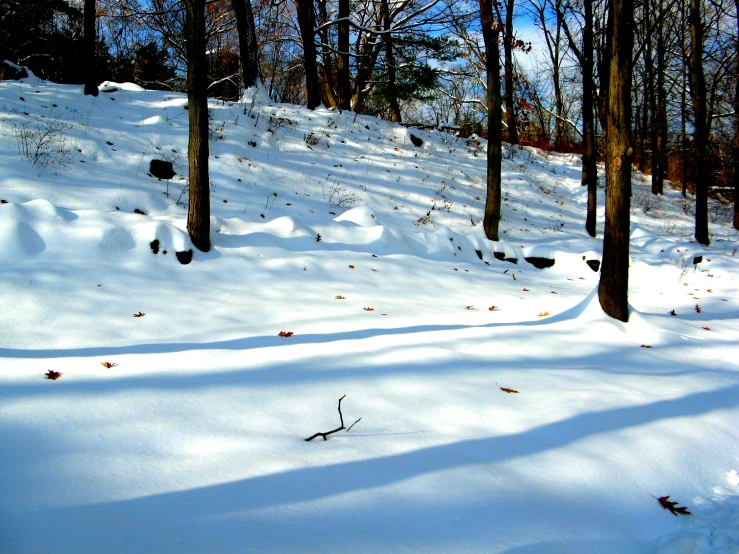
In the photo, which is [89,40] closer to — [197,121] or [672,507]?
[197,121]

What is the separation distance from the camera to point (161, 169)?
8.50 m

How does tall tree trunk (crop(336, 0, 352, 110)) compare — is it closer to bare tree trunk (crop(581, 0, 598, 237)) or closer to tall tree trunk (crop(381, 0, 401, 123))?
tall tree trunk (crop(381, 0, 401, 123))

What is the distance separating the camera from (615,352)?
14.6ft

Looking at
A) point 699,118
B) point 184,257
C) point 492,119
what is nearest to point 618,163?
point 492,119

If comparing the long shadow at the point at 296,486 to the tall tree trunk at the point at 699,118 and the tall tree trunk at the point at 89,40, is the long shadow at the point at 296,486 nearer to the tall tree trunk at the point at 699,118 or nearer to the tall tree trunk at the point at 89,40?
the tall tree trunk at the point at 89,40

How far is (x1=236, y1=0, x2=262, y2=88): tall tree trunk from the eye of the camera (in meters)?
12.8

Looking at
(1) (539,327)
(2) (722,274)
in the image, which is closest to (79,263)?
(1) (539,327)

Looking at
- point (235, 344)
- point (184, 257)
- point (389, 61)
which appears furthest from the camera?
point (389, 61)

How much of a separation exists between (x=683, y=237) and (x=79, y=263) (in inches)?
635

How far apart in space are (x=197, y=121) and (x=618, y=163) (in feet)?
16.3

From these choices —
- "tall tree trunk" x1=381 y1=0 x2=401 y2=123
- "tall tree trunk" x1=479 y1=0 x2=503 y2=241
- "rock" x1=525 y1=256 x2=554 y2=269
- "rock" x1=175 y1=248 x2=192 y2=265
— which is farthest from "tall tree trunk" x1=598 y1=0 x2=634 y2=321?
"tall tree trunk" x1=381 y1=0 x2=401 y2=123

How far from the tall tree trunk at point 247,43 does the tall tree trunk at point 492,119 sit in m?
7.23

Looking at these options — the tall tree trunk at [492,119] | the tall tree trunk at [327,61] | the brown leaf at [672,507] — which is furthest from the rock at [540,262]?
the tall tree trunk at [327,61]

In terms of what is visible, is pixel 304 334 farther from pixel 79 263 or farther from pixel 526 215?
pixel 526 215
